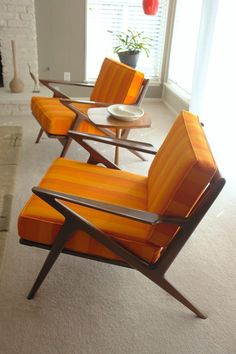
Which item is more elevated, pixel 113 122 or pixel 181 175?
pixel 181 175

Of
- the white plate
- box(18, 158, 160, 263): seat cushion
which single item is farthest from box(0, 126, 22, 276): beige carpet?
the white plate

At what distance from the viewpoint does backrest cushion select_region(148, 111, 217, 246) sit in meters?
1.21

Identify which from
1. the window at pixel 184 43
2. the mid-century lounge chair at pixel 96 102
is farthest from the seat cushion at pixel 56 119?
the window at pixel 184 43

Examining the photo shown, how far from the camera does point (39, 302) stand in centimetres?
157

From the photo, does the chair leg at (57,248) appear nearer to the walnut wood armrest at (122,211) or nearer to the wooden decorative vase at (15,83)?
the walnut wood armrest at (122,211)

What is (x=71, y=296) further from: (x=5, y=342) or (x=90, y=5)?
(x=90, y=5)

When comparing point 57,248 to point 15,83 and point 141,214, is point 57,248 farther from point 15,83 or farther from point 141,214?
point 15,83

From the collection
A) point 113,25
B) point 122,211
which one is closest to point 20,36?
point 113,25

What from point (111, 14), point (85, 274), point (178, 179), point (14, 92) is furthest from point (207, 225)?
point (111, 14)

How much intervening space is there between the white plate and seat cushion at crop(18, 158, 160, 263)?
0.71m

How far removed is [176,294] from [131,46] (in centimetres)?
339

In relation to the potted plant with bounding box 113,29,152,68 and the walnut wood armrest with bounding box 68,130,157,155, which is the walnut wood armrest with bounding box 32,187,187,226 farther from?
the potted plant with bounding box 113,29,152,68

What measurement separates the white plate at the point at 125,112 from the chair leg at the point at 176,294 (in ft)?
4.02

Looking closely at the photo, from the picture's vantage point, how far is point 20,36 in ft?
12.7
